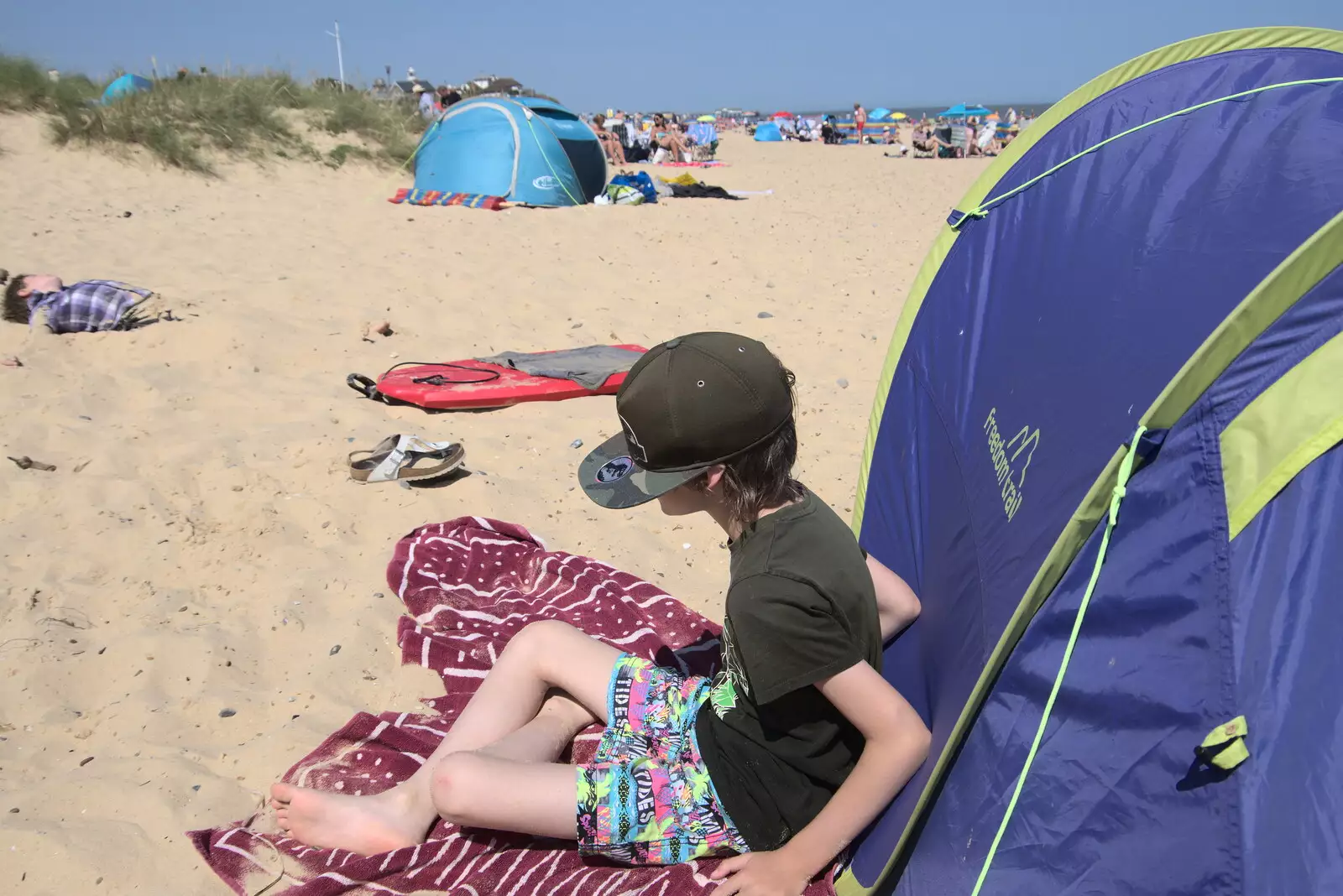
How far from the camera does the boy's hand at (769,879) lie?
1.69 m

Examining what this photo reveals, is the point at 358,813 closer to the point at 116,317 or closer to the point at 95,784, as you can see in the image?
the point at 95,784

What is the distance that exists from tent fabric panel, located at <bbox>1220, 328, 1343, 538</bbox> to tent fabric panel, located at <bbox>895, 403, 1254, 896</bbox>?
24 mm

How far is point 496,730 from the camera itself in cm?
210

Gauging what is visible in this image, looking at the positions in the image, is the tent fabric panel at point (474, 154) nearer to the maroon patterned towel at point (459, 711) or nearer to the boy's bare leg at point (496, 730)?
the maroon patterned towel at point (459, 711)

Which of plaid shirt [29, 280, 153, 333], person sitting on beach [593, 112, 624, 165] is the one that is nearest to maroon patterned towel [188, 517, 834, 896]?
plaid shirt [29, 280, 153, 333]

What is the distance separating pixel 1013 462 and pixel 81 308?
4.68 meters

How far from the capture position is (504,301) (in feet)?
19.7

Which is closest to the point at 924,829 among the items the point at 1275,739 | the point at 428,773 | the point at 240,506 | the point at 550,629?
the point at 1275,739

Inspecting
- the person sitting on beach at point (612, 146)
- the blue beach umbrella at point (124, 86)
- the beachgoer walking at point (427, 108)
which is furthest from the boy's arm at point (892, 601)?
the person sitting on beach at point (612, 146)

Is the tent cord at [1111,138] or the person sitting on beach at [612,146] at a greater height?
the tent cord at [1111,138]

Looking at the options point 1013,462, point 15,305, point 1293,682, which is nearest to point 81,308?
point 15,305

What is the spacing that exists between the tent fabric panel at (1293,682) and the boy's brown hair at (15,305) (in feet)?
17.6

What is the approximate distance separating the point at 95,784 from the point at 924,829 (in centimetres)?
188

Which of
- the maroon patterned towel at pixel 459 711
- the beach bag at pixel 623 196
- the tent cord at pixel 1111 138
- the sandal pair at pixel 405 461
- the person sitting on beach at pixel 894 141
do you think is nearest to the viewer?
the tent cord at pixel 1111 138
